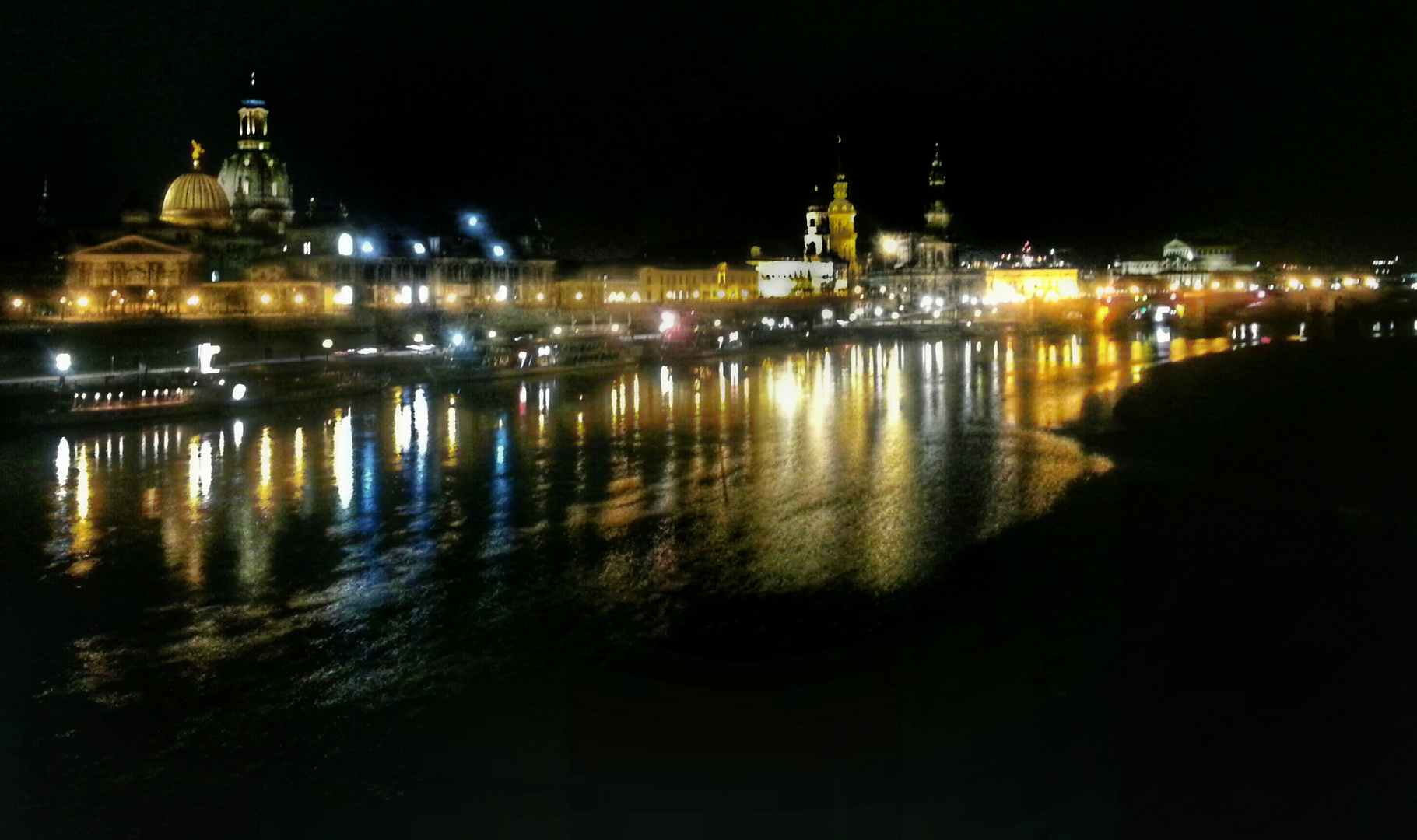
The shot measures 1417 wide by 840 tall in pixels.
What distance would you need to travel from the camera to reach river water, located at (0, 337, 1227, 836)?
7.04 m

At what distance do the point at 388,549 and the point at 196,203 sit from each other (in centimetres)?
4529

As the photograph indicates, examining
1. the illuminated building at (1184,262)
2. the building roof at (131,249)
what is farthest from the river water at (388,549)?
the illuminated building at (1184,262)

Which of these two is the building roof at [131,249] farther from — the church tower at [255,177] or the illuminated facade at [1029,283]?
the illuminated facade at [1029,283]

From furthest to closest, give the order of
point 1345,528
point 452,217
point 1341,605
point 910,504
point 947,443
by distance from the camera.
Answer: point 452,217 → point 947,443 → point 910,504 → point 1345,528 → point 1341,605

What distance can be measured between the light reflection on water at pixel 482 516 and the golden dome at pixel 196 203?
1194 inches

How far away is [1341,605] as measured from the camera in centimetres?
923

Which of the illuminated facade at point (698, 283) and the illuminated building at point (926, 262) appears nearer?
the illuminated facade at point (698, 283)

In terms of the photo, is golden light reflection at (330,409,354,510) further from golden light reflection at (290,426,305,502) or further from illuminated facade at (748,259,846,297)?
illuminated facade at (748,259,846,297)

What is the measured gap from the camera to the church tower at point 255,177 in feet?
177

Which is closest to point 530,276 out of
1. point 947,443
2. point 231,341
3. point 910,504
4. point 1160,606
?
point 231,341

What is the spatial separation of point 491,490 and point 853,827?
31.9ft

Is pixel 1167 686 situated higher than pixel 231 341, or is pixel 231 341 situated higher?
pixel 231 341

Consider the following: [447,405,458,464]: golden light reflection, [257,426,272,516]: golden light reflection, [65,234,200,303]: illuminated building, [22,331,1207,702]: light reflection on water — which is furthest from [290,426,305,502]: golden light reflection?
[65,234,200,303]: illuminated building

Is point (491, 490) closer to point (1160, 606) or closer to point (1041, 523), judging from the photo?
point (1041, 523)
